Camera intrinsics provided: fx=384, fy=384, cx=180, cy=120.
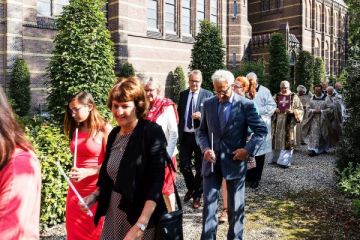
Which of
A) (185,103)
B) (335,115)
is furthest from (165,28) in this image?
(185,103)

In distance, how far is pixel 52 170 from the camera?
5.02 m

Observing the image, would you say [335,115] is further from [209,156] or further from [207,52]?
[209,156]

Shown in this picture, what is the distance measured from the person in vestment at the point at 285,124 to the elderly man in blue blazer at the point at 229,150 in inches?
199

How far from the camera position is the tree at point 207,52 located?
14539 mm

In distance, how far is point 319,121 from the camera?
11078 mm

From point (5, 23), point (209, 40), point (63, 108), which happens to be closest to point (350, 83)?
point (63, 108)

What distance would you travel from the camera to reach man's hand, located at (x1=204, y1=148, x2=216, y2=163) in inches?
156

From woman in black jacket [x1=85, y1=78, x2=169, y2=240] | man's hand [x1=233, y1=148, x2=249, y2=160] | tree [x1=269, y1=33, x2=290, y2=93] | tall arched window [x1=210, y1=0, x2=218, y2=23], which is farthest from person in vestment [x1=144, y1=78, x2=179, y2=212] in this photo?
tall arched window [x1=210, y1=0, x2=218, y2=23]

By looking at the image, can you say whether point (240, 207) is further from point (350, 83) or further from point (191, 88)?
point (350, 83)

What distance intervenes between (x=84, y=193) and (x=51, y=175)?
69.2 inches

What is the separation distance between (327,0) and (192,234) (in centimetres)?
3261

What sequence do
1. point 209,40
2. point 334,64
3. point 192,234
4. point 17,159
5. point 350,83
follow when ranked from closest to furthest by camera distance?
point 17,159
point 192,234
point 350,83
point 209,40
point 334,64

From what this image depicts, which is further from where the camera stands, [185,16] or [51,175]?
[185,16]

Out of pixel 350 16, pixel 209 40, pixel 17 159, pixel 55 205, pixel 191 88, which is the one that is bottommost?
pixel 55 205
